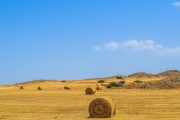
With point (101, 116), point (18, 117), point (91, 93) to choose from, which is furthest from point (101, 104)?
point (91, 93)

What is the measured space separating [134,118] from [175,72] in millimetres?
112151

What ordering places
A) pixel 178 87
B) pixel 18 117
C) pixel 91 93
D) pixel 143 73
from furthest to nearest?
pixel 143 73 → pixel 178 87 → pixel 91 93 → pixel 18 117

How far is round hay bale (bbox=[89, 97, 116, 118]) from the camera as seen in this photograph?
2378 centimetres

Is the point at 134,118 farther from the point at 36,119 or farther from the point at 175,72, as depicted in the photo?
the point at 175,72

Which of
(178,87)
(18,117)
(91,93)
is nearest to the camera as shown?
(18,117)

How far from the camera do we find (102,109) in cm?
2388

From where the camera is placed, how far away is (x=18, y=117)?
934 inches

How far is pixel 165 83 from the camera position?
57750 millimetres

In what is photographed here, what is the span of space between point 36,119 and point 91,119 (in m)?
2.79

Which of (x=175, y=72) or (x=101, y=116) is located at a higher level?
(x=175, y=72)

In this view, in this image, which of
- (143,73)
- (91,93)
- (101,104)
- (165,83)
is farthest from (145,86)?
(143,73)

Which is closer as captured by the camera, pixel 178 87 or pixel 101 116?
pixel 101 116

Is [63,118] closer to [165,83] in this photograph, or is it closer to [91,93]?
[91,93]

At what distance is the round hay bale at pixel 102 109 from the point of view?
78.0 feet
